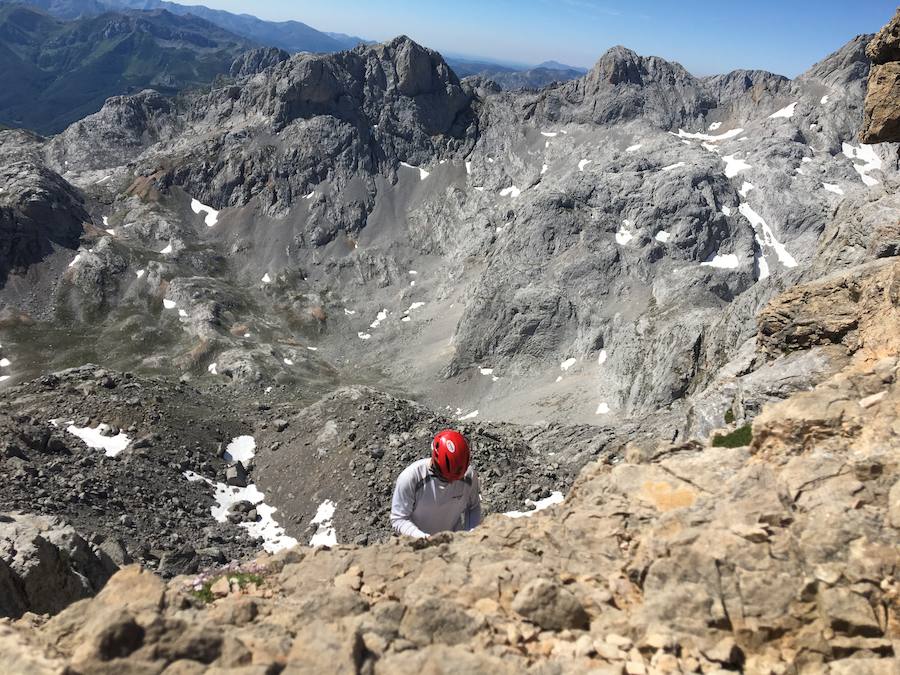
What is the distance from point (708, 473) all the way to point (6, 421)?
4812cm

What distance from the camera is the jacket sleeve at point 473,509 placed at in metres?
13.9

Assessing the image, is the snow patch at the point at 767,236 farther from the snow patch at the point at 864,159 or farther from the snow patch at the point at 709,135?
the snow patch at the point at 709,135

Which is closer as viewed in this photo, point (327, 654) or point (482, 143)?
point (327, 654)

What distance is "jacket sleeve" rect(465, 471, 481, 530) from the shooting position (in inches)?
549

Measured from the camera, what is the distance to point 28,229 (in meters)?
140

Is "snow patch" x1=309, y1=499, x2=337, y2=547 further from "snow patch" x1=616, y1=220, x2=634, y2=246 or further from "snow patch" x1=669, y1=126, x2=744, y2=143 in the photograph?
"snow patch" x1=669, y1=126, x2=744, y2=143

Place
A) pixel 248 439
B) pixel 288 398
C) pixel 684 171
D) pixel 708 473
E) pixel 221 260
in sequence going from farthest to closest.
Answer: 1. pixel 221 260
2. pixel 684 171
3. pixel 288 398
4. pixel 248 439
5. pixel 708 473

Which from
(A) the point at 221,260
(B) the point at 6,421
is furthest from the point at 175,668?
(A) the point at 221,260

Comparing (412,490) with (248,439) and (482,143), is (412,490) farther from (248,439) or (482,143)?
(482,143)

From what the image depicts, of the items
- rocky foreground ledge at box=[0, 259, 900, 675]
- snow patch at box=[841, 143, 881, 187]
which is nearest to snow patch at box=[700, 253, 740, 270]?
snow patch at box=[841, 143, 881, 187]

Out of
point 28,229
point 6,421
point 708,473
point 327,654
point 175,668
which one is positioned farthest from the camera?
point 28,229

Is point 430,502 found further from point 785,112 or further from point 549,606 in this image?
point 785,112

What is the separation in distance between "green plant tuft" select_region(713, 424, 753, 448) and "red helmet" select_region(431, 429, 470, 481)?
398 inches

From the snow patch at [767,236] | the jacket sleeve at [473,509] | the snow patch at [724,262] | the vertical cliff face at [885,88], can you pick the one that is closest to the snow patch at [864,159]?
the snow patch at [767,236]
